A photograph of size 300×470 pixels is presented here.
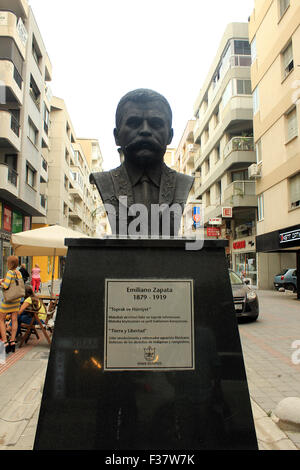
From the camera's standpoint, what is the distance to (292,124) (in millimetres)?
15578

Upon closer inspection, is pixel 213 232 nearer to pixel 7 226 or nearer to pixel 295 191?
pixel 295 191

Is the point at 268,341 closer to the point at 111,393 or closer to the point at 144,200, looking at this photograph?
the point at 144,200

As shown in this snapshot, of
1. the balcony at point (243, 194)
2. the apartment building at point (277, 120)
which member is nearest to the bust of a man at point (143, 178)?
the apartment building at point (277, 120)

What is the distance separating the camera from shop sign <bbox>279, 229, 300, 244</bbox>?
13593 mm

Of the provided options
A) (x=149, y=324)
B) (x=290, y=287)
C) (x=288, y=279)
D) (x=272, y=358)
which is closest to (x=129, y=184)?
(x=149, y=324)

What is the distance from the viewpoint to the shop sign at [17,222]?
1990cm

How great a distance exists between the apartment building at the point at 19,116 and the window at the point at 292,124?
44.6 ft

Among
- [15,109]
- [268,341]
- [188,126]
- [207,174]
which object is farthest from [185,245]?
[188,126]

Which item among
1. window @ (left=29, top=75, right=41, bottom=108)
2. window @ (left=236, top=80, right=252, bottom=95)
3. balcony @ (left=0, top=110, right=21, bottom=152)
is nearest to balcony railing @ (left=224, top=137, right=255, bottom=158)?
window @ (left=236, top=80, right=252, bottom=95)

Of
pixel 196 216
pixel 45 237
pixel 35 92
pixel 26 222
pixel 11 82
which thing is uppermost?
pixel 35 92

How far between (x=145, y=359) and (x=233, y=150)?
73.8 feet

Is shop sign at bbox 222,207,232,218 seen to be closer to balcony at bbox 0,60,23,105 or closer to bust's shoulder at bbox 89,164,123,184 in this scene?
balcony at bbox 0,60,23,105

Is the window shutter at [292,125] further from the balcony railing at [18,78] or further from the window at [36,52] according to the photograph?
the window at [36,52]

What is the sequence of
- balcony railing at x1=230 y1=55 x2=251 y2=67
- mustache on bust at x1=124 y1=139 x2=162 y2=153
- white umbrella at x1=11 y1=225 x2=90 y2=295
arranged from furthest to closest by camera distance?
balcony railing at x1=230 y1=55 x2=251 y2=67 < white umbrella at x1=11 y1=225 x2=90 y2=295 < mustache on bust at x1=124 y1=139 x2=162 y2=153
